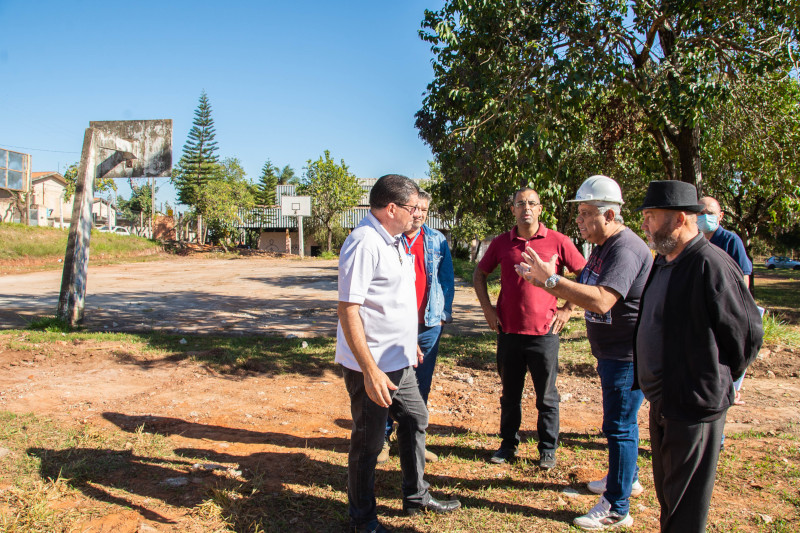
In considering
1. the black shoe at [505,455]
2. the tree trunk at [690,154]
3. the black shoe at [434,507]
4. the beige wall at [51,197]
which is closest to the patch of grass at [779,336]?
the tree trunk at [690,154]

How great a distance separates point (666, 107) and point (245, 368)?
7083 millimetres

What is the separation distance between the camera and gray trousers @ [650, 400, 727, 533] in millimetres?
2363

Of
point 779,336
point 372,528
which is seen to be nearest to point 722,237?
point 372,528

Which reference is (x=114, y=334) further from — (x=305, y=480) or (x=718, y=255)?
(x=718, y=255)

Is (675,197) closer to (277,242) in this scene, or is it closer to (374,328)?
(374,328)

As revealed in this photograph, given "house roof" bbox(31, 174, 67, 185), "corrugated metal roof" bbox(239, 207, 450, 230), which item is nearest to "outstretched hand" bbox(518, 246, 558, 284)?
"corrugated metal roof" bbox(239, 207, 450, 230)

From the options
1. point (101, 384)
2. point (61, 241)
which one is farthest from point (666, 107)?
point (61, 241)

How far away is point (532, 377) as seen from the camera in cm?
402

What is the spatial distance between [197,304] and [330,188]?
93.2ft

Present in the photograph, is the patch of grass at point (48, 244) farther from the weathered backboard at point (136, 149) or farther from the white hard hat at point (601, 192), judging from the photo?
the white hard hat at point (601, 192)

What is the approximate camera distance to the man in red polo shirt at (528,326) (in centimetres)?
390

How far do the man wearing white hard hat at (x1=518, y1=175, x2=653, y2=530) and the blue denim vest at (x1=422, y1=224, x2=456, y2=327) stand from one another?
4.06ft

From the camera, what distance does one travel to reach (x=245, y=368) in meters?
6.83

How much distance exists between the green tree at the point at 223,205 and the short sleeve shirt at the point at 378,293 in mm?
37249
